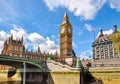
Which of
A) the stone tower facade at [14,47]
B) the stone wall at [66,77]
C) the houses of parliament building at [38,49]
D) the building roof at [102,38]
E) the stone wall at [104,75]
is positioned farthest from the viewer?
the houses of parliament building at [38,49]

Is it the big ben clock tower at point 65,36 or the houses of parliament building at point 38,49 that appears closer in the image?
the houses of parliament building at point 38,49

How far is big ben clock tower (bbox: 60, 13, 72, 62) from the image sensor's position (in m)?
134

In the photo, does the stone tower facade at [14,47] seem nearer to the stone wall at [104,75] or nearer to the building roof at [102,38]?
the building roof at [102,38]

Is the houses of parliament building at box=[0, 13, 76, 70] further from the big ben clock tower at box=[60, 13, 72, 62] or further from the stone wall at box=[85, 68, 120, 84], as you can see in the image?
the stone wall at box=[85, 68, 120, 84]

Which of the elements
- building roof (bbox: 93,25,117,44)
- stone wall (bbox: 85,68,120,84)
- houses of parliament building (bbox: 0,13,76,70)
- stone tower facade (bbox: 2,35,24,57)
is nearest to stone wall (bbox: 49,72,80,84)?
stone wall (bbox: 85,68,120,84)

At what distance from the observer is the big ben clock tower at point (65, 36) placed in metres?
134

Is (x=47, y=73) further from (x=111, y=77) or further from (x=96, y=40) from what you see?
(x=96, y=40)

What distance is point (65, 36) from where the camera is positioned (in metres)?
137

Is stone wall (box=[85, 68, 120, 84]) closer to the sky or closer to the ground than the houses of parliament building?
closer to the ground

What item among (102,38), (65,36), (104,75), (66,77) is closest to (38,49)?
(65,36)

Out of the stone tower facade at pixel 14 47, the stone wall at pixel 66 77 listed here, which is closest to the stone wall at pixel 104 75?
the stone wall at pixel 66 77

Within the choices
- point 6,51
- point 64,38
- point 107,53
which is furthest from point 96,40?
point 6,51

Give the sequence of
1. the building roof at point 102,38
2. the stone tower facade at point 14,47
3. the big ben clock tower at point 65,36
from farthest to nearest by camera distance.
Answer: the big ben clock tower at point 65,36 < the stone tower facade at point 14,47 < the building roof at point 102,38

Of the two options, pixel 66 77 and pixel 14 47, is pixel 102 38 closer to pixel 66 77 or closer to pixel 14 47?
pixel 66 77
